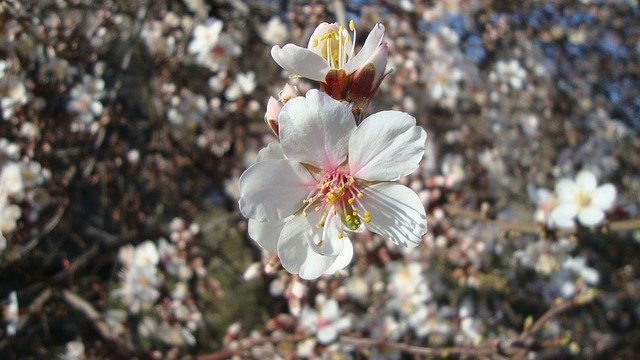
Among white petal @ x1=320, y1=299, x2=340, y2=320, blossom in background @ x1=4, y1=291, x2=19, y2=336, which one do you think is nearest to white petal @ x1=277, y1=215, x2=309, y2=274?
white petal @ x1=320, y1=299, x2=340, y2=320

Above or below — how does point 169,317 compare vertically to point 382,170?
below

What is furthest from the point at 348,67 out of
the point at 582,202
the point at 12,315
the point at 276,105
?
the point at 12,315

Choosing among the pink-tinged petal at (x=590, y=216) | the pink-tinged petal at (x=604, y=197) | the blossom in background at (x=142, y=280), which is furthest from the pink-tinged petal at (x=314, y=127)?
the blossom in background at (x=142, y=280)

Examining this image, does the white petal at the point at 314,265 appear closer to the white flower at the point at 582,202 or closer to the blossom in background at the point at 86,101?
the white flower at the point at 582,202

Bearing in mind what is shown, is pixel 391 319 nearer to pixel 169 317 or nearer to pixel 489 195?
pixel 169 317

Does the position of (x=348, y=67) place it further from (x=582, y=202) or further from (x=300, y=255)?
(x=582, y=202)

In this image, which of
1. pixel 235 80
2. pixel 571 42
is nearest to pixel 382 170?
pixel 235 80
